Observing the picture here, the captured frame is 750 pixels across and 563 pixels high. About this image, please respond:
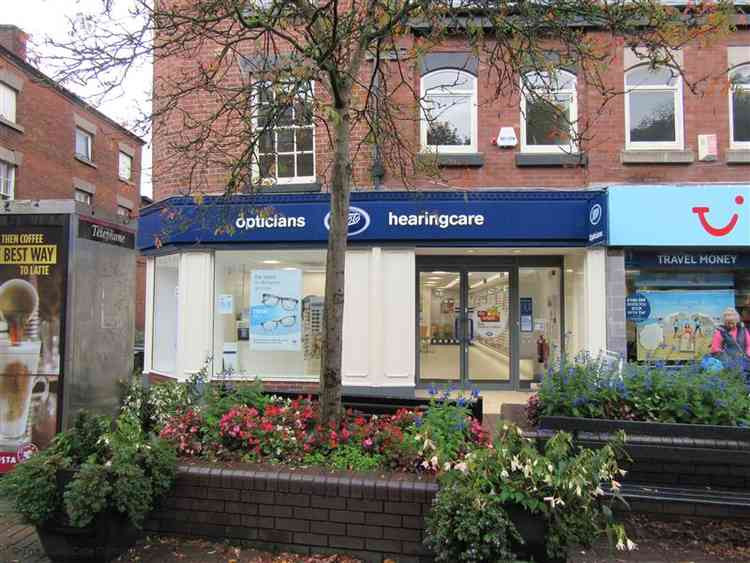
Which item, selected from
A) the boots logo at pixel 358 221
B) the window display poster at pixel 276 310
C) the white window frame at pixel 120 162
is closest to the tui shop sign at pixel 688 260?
the boots logo at pixel 358 221

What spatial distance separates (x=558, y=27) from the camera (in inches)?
173

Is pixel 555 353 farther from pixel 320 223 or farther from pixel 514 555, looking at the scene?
pixel 514 555

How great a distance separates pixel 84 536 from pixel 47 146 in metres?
19.3

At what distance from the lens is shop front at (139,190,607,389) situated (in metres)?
9.04

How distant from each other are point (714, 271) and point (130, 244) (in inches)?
371

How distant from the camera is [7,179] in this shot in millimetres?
17109

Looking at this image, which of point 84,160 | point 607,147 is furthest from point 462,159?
point 84,160

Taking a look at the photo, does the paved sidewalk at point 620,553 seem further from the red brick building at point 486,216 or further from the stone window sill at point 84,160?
the stone window sill at point 84,160

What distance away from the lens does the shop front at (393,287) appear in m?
9.04

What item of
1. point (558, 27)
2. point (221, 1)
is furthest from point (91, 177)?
point (558, 27)

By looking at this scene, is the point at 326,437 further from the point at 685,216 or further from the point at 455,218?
the point at 685,216

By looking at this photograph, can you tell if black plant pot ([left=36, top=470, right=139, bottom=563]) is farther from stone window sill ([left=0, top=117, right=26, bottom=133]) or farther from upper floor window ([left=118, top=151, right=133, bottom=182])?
upper floor window ([left=118, top=151, right=133, bottom=182])

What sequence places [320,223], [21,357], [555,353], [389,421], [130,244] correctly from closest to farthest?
[389,421], [21,357], [130,244], [320,223], [555,353]

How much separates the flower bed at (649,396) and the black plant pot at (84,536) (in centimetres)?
332
